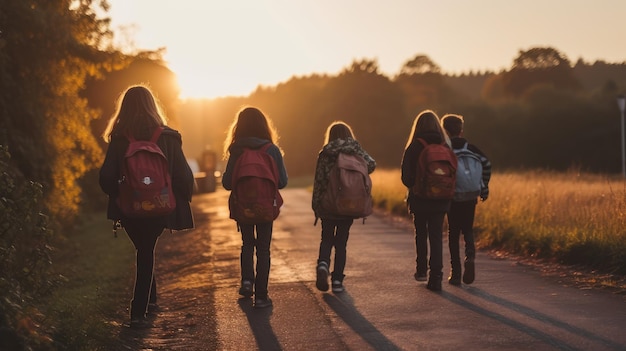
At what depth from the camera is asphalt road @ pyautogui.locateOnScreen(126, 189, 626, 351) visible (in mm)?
6441

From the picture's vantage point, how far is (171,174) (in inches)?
282

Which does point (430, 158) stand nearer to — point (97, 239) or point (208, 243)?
point (208, 243)

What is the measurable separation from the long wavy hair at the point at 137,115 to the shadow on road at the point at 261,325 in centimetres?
179

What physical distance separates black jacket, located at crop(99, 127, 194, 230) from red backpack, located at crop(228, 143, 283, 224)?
90cm

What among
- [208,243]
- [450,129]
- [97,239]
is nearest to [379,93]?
[97,239]

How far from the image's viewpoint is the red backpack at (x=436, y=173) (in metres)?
8.81

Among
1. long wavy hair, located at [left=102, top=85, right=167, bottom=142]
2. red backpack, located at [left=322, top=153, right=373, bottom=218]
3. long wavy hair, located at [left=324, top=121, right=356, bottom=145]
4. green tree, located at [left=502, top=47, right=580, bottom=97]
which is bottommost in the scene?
red backpack, located at [left=322, top=153, right=373, bottom=218]

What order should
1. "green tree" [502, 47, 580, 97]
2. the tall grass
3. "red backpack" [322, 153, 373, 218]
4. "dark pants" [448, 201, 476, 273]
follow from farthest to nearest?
"green tree" [502, 47, 580, 97] → the tall grass → "dark pants" [448, 201, 476, 273] → "red backpack" [322, 153, 373, 218]

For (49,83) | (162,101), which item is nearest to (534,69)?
(162,101)

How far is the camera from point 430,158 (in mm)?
8844

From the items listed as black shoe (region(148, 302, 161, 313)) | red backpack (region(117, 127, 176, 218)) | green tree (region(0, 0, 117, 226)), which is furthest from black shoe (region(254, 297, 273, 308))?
green tree (region(0, 0, 117, 226))

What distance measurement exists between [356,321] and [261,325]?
78 centimetres

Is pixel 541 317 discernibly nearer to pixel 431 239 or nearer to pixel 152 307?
pixel 431 239

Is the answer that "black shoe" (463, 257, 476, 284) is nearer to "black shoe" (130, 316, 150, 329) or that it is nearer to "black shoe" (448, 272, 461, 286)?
"black shoe" (448, 272, 461, 286)
